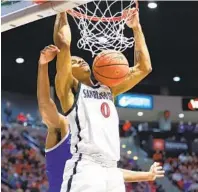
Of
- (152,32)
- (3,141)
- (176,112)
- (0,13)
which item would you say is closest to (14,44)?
(3,141)

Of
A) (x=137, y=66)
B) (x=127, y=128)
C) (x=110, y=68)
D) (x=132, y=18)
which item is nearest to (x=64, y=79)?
(x=110, y=68)

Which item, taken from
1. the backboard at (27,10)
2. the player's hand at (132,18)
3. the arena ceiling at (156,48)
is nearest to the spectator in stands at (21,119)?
the arena ceiling at (156,48)

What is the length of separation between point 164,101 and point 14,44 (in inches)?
210

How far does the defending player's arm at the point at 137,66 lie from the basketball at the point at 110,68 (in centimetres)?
18

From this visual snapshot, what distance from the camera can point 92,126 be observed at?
8.64 feet

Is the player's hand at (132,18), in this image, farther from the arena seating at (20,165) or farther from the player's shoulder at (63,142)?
the arena seating at (20,165)

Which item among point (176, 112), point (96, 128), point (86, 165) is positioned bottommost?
point (86, 165)

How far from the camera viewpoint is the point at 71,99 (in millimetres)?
2697

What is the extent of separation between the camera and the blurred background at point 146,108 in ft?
33.1

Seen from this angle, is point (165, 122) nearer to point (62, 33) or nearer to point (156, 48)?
point (156, 48)

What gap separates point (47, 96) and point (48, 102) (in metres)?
0.04

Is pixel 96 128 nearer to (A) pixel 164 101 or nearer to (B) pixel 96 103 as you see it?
(B) pixel 96 103

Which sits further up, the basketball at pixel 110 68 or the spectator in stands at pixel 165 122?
the spectator in stands at pixel 165 122

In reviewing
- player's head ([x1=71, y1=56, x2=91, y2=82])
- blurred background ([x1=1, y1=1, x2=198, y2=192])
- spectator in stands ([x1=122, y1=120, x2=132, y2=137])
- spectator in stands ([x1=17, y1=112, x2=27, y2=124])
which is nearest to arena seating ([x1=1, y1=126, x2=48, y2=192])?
blurred background ([x1=1, y1=1, x2=198, y2=192])
